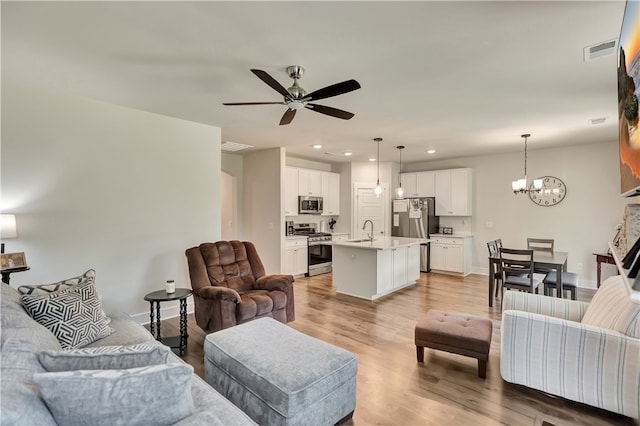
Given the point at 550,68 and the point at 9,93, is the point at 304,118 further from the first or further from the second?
the point at 9,93

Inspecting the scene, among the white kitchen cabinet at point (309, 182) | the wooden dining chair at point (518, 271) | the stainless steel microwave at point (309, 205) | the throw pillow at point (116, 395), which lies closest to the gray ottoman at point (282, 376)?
the throw pillow at point (116, 395)

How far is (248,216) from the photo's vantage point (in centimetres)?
655


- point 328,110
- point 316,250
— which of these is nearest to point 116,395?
point 328,110

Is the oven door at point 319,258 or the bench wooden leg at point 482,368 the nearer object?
the bench wooden leg at point 482,368

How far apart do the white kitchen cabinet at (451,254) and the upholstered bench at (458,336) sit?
397cm

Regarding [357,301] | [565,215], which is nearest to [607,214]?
[565,215]

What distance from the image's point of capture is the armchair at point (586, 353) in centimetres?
201

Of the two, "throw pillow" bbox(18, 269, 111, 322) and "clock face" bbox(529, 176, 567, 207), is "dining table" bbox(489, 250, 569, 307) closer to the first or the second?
"clock face" bbox(529, 176, 567, 207)

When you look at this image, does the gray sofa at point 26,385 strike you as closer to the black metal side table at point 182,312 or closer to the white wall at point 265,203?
the black metal side table at point 182,312

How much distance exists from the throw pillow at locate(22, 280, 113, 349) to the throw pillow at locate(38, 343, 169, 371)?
900mm

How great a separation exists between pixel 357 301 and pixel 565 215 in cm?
444

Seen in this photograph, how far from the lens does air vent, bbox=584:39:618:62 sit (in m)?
2.25

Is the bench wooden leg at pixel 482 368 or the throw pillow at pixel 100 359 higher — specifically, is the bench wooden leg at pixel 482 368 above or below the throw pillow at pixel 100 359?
below

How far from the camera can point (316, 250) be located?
6969 mm
